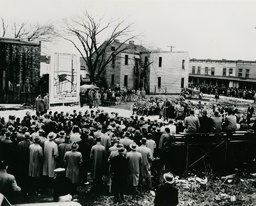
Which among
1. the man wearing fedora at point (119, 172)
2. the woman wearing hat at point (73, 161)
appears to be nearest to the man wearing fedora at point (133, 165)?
the man wearing fedora at point (119, 172)

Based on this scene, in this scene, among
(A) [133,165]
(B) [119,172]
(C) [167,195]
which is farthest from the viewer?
(A) [133,165]

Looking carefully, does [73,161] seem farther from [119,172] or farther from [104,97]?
[104,97]

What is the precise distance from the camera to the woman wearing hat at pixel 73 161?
33.6 feet

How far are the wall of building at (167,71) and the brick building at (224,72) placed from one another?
45.0ft

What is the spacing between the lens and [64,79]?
29.4 metres

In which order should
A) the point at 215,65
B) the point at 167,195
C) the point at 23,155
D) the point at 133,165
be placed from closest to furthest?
1. the point at 167,195
2. the point at 133,165
3. the point at 23,155
4. the point at 215,65

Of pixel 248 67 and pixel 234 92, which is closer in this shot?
pixel 234 92

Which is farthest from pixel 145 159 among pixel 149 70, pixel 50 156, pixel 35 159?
pixel 149 70

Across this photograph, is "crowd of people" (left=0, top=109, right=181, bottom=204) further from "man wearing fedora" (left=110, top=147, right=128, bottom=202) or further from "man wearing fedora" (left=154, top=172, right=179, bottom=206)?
"man wearing fedora" (left=154, top=172, right=179, bottom=206)

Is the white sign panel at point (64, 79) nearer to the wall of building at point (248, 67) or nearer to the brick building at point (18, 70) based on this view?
the brick building at point (18, 70)

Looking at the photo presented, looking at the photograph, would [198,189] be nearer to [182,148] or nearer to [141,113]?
[182,148]

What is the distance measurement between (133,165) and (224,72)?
6405cm

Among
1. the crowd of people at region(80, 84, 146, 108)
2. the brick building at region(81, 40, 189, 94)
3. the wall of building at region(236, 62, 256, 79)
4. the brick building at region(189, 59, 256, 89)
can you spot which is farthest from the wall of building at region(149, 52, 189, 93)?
the wall of building at region(236, 62, 256, 79)

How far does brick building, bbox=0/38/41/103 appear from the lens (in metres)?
30.5
